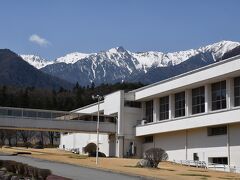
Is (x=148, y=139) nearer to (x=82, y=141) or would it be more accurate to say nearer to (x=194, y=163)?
(x=194, y=163)

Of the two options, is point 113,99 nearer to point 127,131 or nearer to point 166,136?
point 127,131

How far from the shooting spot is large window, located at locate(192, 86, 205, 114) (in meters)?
63.5

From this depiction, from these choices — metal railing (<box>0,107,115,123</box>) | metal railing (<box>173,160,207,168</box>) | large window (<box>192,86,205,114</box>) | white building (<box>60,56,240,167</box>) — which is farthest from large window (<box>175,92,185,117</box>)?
metal railing (<box>0,107,115,123</box>)

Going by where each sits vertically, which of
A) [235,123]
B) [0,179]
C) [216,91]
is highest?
[216,91]

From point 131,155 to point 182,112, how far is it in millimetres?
13822

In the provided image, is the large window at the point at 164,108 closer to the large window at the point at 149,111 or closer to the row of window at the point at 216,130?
the large window at the point at 149,111

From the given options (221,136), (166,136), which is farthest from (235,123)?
(166,136)

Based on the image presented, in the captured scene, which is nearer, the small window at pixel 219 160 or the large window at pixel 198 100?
the small window at pixel 219 160

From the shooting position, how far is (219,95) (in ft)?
197

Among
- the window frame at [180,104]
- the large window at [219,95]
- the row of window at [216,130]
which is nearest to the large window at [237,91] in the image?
the large window at [219,95]

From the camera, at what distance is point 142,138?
79.0 metres

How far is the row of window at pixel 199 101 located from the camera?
58.9 meters

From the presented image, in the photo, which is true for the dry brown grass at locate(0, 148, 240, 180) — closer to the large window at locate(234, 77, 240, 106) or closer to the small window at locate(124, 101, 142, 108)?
the large window at locate(234, 77, 240, 106)

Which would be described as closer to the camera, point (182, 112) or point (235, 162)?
point (235, 162)
